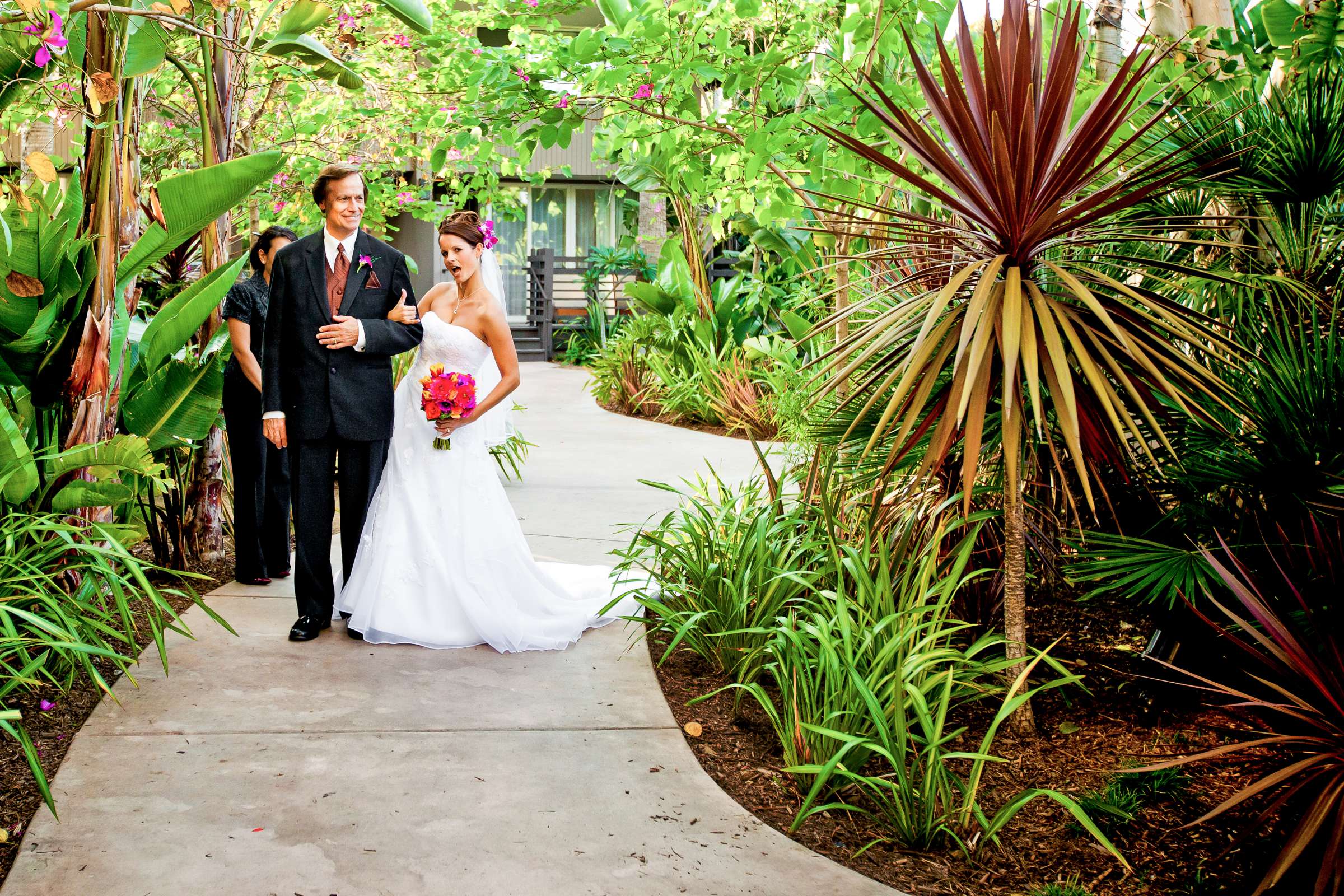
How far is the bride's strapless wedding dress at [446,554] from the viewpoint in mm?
5078

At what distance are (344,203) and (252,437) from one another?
154cm

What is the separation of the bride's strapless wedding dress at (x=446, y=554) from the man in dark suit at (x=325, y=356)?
20cm

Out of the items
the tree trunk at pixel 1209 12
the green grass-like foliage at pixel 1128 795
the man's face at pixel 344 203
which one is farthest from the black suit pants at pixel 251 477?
the tree trunk at pixel 1209 12

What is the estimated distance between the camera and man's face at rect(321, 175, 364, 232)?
4883mm

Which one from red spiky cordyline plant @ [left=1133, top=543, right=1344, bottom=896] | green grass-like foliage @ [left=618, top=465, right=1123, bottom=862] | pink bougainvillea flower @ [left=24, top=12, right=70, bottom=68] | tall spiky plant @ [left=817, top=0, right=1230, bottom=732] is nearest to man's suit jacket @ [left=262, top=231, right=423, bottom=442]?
pink bougainvillea flower @ [left=24, top=12, right=70, bottom=68]

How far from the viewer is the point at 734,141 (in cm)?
624

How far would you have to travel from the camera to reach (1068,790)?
3.60 m

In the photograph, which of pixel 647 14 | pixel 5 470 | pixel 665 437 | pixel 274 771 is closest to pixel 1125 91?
→ pixel 647 14

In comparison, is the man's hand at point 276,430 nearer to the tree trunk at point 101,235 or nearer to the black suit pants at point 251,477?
the tree trunk at point 101,235

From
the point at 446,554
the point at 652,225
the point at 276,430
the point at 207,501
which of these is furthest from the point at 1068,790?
the point at 652,225

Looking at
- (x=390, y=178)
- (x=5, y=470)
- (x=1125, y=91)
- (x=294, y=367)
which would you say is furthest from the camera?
(x=390, y=178)

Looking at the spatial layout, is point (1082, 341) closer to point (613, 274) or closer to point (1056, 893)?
point (1056, 893)

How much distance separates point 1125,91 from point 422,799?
117 inches

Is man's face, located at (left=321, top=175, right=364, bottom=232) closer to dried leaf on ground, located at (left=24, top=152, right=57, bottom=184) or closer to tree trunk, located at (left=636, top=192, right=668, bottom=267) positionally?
dried leaf on ground, located at (left=24, top=152, right=57, bottom=184)
